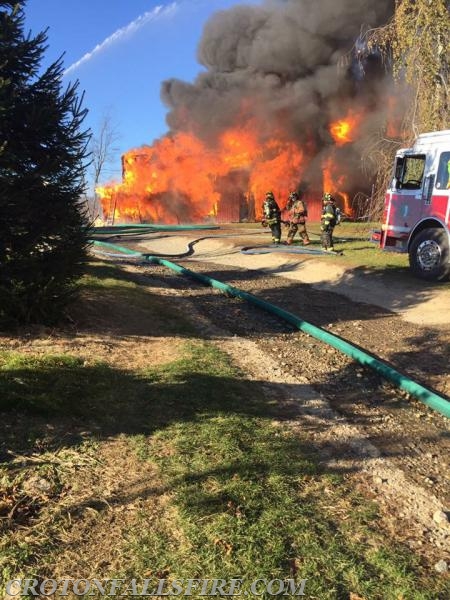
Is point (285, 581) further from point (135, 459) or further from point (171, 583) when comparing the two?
point (135, 459)

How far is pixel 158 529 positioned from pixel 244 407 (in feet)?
5.55

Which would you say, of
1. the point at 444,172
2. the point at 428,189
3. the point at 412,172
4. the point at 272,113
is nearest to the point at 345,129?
the point at 272,113

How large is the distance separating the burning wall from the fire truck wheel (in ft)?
51.6

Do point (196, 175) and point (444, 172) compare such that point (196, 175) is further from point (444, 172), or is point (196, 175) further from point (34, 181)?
point (34, 181)

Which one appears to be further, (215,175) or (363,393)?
(215,175)

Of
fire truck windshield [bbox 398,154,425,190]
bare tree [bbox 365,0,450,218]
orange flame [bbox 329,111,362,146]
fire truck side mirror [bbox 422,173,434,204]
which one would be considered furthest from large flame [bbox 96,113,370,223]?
fire truck side mirror [bbox 422,173,434,204]

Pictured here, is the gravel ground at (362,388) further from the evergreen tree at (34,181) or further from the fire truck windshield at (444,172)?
the fire truck windshield at (444,172)

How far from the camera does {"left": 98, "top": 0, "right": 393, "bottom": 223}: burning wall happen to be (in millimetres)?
27625

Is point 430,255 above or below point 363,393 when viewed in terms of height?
above

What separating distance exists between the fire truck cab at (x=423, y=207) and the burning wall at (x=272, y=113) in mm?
14639

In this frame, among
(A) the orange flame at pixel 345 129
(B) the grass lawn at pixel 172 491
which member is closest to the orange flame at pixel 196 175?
(A) the orange flame at pixel 345 129

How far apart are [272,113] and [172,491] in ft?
95.2

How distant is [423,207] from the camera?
11062mm

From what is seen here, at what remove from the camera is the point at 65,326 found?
5945mm
